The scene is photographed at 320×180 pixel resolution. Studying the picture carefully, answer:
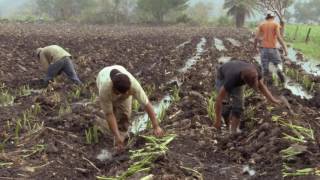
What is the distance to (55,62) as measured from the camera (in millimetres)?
11539

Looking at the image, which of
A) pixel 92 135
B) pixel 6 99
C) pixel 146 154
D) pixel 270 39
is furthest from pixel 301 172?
pixel 270 39

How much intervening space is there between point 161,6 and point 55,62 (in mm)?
45536

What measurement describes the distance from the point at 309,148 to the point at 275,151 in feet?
1.62

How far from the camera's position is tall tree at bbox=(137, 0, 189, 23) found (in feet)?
185

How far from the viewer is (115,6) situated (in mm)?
59750

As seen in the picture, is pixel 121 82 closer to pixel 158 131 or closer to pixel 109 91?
pixel 109 91

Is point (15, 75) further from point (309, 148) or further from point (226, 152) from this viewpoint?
point (309, 148)

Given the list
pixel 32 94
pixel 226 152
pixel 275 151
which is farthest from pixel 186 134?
pixel 32 94

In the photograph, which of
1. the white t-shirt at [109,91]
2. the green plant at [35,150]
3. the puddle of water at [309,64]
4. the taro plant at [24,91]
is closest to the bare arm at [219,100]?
the white t-shirt at [109,91]

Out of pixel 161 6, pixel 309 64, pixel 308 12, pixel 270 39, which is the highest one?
pixel 270 39

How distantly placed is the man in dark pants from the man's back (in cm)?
444

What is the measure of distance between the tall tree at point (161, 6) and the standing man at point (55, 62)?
45201 mm

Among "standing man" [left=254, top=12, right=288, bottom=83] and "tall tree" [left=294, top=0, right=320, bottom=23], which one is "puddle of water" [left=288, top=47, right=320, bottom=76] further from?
"tall tree" [left=294, top=0, right=320, bottom=23]

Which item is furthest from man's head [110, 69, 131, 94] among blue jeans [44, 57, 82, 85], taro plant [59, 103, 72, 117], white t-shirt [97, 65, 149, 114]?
blue jeans [44, 57, 82, 85]
